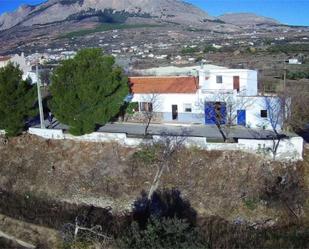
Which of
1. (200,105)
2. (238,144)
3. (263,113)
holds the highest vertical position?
(200,105)

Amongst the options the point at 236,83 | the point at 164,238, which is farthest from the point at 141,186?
the point at 236,83

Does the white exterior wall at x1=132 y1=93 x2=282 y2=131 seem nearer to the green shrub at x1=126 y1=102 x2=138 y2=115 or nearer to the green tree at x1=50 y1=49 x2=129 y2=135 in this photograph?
the green shrub at x1=126 y1=102 x2=138 y2=115

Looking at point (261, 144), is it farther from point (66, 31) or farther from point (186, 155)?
point (66, 31)

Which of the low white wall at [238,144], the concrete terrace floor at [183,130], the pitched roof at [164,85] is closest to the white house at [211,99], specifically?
the pitched roof at [164,85]

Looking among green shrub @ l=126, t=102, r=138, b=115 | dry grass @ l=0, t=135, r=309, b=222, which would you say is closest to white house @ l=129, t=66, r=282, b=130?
green shrub @ l=126, t=102, r=138, b=115

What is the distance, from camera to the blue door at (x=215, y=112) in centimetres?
3419

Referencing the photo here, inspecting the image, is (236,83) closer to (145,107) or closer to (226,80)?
(226,80)

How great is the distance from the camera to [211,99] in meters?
35.4

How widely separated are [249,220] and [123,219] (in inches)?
271

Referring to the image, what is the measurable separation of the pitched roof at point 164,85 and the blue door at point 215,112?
1975 millimetres

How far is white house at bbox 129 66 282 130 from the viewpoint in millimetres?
33344

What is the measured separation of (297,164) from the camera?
26.9m

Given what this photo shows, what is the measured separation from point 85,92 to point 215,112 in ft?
33.4

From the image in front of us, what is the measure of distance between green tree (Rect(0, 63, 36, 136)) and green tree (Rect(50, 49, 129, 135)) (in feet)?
9.22
